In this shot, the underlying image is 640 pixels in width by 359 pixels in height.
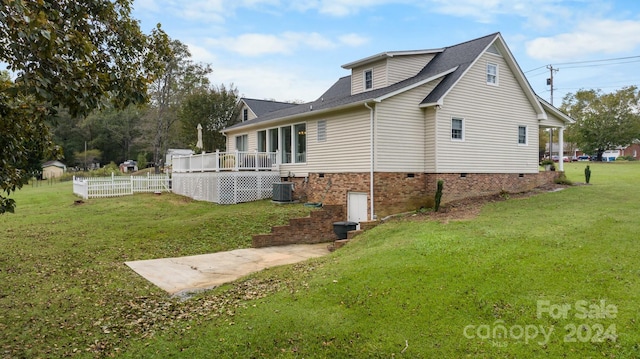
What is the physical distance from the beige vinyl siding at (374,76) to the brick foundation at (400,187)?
436 centimetres

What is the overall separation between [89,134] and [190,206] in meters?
57.6

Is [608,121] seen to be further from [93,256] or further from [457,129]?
[93,256]

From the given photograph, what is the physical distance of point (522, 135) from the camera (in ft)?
59.0

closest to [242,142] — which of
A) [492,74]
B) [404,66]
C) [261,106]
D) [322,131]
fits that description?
[261,106]

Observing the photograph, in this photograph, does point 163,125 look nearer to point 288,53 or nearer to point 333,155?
point 288,53

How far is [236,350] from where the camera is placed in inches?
186

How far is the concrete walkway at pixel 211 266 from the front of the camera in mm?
7992

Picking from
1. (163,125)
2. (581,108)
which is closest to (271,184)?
(163,125)

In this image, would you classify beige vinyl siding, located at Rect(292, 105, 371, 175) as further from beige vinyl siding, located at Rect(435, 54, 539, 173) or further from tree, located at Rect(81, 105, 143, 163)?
tree, located at Rect(81, 105, 143, 163)

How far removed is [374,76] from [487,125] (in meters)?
5.02

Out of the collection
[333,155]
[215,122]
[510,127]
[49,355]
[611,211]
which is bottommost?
[49,355]

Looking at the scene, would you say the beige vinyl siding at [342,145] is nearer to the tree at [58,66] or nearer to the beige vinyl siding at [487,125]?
the beige vinyl siding at [487,125]

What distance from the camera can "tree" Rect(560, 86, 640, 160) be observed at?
48406 millimetres

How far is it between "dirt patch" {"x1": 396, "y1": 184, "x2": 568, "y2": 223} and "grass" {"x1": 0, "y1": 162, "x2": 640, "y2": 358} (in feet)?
7.36
